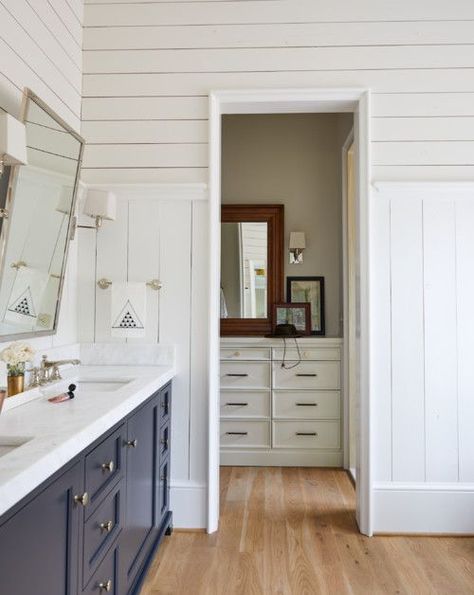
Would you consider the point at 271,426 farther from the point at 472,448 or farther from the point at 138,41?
the point at 138,41

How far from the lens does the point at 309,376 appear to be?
382cm

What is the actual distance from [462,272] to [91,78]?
2362 mm

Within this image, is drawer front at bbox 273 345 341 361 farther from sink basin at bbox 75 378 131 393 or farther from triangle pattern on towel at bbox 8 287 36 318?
triangle pattern on towel at bbox 8 287 36 318

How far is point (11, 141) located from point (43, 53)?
96cm

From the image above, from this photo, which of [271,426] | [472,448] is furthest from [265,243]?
[472,448]

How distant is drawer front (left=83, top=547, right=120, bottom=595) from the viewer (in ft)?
4.77

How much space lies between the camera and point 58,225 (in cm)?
218

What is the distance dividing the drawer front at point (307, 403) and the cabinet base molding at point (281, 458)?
0.92 feet

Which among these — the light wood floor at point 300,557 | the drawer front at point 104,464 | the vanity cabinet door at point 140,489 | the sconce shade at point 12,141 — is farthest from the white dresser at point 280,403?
the sconce shade at point 12,141

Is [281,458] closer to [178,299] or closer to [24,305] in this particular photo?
[178,299]

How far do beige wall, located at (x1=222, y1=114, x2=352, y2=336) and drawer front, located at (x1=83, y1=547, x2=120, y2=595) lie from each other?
110 inches

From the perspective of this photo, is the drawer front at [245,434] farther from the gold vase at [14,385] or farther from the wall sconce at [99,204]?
the gold vase at [14,385]

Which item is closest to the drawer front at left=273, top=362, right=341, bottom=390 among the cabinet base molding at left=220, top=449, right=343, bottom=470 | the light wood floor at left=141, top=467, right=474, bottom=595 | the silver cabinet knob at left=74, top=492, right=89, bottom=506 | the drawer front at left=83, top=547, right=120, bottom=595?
the cabinet base molding at left=220, top=449, right=343, bottom=470

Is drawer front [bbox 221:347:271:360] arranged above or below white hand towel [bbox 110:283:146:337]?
below
